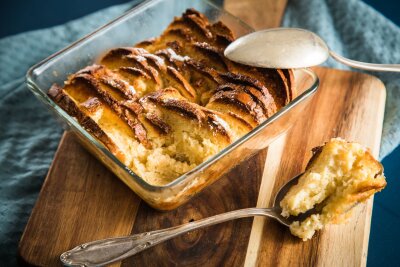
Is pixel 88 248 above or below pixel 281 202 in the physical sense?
above

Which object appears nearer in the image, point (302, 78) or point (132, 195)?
point (132, 195)

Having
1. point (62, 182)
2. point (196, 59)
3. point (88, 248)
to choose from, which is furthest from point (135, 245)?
point (196, 59)

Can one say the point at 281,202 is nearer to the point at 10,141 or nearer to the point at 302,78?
the point at 302,78

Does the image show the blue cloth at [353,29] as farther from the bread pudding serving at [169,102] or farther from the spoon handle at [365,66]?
the bread pudding serving at [169,102]

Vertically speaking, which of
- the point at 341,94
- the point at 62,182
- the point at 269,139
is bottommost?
the point at 341,94

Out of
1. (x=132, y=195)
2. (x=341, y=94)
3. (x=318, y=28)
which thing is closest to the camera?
(x=132, y=195)

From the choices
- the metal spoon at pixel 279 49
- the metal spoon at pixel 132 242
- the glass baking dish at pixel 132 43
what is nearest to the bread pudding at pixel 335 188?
the metal spoon at pixel 132 242
